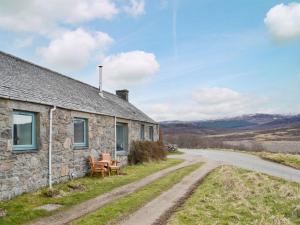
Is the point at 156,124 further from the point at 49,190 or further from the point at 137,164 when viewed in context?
the point at 49,190

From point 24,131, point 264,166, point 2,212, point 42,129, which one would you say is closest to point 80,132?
point 42,129

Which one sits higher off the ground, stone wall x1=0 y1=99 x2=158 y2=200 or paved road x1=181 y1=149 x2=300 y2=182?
stone wall x1=0 y1=99 x2=158 y2=200

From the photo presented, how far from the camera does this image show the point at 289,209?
8922 mm

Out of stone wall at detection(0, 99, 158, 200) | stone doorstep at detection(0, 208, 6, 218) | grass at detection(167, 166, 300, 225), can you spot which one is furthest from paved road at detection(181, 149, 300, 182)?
stone doorstep at detection(0, 208, 6, 218)

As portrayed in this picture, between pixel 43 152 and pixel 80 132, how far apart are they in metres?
3.11

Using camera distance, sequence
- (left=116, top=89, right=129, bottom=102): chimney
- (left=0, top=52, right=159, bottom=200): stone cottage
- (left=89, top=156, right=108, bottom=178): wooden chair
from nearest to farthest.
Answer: (left=0, top=52, right=159, bottom=200): stone cottage < (left=89, top=156, right=108, bottom=178): wooden chair < (left=116, top=89, right=129, bottom=102): chimney

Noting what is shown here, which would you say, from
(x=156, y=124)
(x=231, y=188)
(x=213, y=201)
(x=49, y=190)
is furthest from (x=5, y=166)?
(x=156, y=124)

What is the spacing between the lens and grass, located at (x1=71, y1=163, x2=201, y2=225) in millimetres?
7317

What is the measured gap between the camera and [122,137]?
64.3 ft

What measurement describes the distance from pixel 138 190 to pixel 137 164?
8.93 meters

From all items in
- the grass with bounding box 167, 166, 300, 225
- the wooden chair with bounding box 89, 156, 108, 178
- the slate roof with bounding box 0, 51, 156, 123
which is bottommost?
the grass with bounding box 167, 166, 300, 225

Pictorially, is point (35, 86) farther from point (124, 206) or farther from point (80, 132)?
point (124, 206)

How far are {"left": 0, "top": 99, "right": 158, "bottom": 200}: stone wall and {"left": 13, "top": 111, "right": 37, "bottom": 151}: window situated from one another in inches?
7.2

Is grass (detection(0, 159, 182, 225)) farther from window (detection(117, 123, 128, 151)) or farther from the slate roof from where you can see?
window (detection(117, 123, 128, 151))
